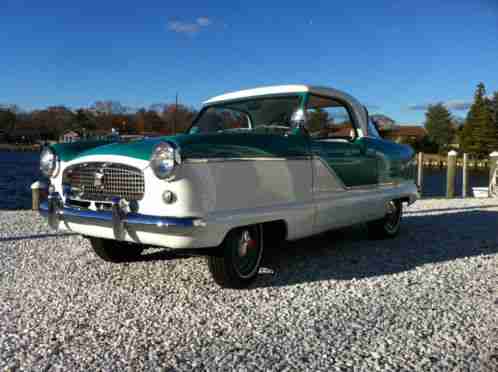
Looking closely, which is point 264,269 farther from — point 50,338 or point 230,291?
point 50,338

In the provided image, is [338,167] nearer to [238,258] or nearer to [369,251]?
[369,251]

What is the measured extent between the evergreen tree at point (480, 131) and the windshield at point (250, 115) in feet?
207

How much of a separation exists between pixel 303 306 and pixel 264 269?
3.46ft

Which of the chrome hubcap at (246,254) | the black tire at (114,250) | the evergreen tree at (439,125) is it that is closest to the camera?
the chrome hubcap at (246,254)

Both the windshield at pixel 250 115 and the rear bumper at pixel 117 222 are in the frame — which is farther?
the windshield at pixel 250 115

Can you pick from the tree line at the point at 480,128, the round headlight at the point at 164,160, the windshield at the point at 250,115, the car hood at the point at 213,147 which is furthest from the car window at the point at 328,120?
the tree line at the point at 480,128

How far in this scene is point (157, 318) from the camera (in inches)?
122

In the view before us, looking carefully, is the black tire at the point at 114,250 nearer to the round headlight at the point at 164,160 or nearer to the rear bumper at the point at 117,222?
the rear bumper at the point at 117,222

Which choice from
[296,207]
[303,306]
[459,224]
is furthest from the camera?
[459,224]

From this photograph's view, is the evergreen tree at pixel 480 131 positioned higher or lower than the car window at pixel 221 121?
higher

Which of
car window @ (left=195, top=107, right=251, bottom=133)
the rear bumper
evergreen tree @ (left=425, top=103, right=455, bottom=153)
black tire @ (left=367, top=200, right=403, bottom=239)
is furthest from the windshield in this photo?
evergreen tree @ (left=425, top=103, right=455, bottom=153)

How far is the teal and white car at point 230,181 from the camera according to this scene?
324 cm

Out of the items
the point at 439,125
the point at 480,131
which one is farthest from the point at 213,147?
the point at 439,125

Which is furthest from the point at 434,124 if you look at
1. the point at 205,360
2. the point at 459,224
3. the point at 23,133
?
the point at 205,360
